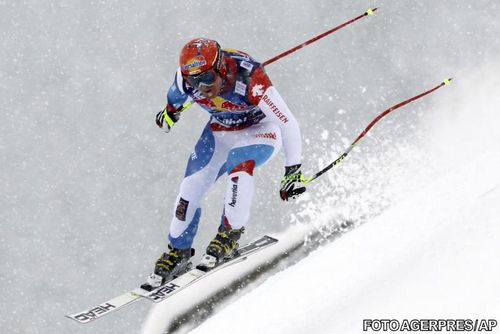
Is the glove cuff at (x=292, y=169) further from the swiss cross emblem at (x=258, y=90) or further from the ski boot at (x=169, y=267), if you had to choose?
the ski boot at (x=169, y=267)

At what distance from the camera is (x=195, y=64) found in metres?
5.96

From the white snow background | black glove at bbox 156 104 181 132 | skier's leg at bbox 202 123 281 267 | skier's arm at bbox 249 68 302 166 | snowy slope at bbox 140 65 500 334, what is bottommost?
snowy slope at bbox 140 65 500 334

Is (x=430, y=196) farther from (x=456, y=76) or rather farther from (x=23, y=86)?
(x=23, y=86)

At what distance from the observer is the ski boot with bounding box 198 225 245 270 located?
6391mm

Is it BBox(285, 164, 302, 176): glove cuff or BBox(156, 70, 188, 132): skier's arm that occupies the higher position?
BBox(156, 70, 188, 132): skier's arm

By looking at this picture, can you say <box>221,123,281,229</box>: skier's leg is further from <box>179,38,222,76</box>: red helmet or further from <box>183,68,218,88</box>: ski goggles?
<box>179,38,222,76</box>: red helmet

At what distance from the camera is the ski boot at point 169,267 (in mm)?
6500

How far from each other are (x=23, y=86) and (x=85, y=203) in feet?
8.48

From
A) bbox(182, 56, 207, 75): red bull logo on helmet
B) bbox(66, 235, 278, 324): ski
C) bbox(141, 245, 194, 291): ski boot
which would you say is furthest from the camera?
bbox(141, 245, 194, 291): ski boot

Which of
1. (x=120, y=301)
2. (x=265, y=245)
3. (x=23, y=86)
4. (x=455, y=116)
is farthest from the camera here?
(x=23, y=86)

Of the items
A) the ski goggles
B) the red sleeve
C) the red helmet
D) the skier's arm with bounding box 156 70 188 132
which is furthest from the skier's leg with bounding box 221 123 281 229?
the red helmet

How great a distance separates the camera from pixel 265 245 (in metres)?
7.32

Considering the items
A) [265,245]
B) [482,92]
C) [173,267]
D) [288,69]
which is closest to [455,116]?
[482,92]

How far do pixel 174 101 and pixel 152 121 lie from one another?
600 centimetres
